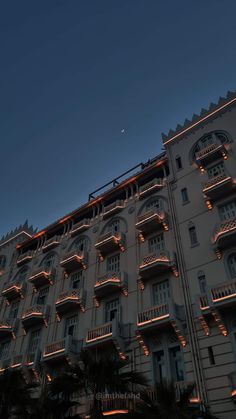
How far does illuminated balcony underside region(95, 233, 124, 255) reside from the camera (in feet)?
94.4

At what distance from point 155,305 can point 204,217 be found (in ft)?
22.9

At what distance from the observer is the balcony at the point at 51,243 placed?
1403 inches

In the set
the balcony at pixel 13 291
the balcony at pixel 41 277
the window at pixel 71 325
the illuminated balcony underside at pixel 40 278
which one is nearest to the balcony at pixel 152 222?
the window at pixel 71 325

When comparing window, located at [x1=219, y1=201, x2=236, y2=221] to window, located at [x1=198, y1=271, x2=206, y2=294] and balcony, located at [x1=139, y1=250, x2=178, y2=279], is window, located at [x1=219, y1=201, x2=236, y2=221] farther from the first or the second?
balcony, located at [x1=139, y1=250, x2=178, y2=279]

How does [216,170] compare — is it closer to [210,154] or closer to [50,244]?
[210,154]

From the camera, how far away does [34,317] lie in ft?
96.6

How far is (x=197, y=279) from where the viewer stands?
22.5 m

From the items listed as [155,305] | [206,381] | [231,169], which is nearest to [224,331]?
[206,381]

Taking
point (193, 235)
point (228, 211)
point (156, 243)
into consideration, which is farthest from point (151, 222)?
point (228, 211)

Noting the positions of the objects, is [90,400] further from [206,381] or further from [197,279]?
[197,279]

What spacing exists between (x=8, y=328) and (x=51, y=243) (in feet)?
28.7

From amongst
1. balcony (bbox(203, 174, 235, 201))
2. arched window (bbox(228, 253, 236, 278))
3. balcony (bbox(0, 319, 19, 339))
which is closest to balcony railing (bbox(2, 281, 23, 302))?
balcony (bbox(0, 319, 19, 339))

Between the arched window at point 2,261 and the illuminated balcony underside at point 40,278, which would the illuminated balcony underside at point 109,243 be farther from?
the arched window at point 2,261

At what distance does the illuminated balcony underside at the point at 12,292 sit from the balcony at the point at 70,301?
6.95m
